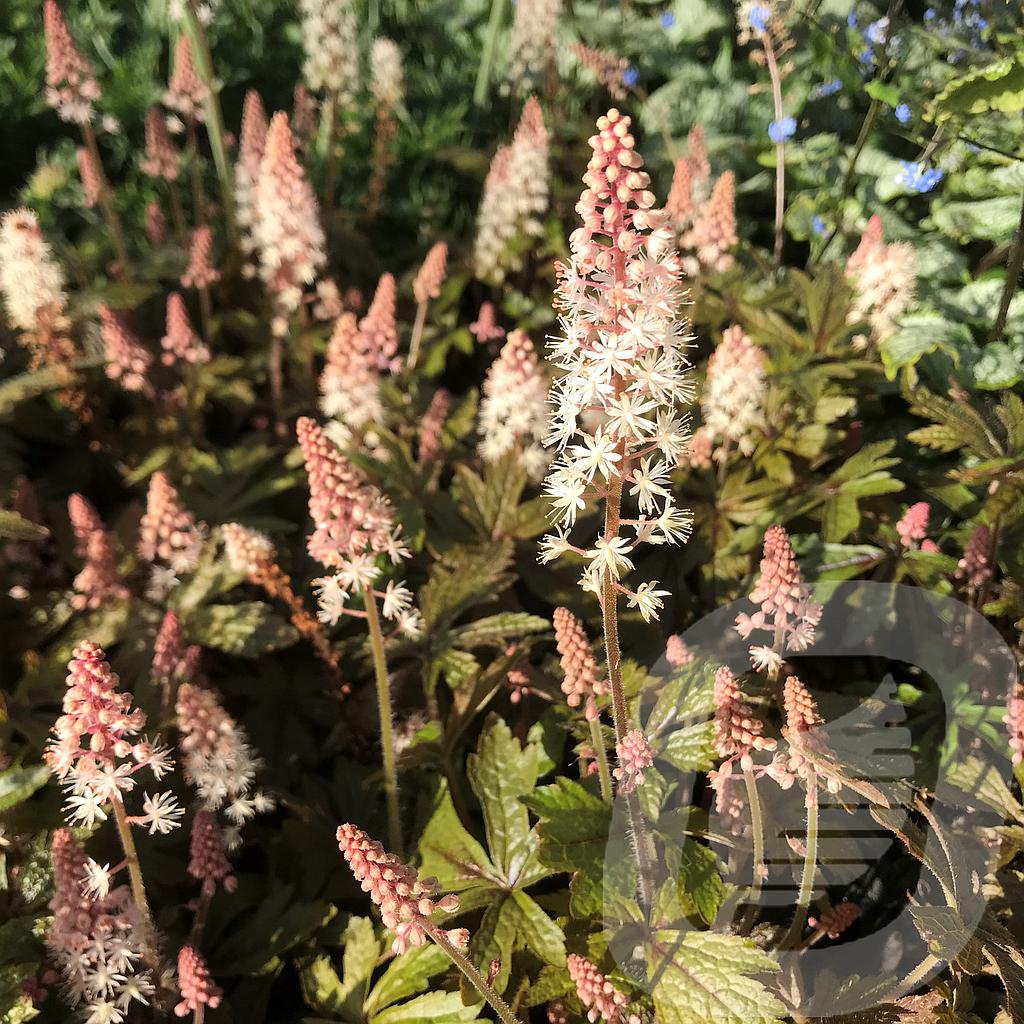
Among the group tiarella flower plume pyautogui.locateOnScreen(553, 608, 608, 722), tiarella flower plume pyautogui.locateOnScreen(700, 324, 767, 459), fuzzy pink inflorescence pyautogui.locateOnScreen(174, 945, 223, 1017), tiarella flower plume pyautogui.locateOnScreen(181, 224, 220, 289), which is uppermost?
tiarella flower plume pyautogui.locateOnScreen(181, 224, 220, 289)

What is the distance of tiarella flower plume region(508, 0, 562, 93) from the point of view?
16.7 feet

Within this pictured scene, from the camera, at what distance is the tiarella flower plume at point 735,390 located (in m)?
3.13

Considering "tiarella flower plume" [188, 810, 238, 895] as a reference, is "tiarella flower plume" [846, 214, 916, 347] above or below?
above

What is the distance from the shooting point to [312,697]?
313cm

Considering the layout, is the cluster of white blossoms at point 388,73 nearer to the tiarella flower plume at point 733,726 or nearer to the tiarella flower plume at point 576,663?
the tiarella flower plume at point 576,663

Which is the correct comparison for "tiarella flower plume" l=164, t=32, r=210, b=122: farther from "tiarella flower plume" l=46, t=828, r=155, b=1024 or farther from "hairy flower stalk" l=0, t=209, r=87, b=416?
"tiarella flower plume" l=46, t=828, r=155, b=1024

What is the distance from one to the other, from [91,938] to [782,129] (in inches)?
165

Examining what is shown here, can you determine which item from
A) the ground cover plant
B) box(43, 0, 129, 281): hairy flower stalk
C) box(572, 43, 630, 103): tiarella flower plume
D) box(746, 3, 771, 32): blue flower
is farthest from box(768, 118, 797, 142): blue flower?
box(43, 0, 129, 281): hairy flower stalk

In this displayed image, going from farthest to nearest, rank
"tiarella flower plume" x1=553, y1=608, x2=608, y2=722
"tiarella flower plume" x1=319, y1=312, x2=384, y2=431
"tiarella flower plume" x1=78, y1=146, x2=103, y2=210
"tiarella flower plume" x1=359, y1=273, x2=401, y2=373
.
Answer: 1. "tiarella flower plume" x1=78, y1=146, x2=103, y2=210
2. "tiarella flower plume" x1=359, y1=273, x2=401, y2=373
3. "tiarella flower plume" x1=319, y1=312, x2=384, y2=431
4. "tiarella flower plume" x1=553, y1=608, x2=608, y2=722

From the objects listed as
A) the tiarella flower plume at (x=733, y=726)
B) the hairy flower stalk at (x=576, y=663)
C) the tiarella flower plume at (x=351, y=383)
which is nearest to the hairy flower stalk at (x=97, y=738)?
the hairy flower stalk at (x=576, y=663)

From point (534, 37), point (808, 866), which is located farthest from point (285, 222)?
point (808, 866)

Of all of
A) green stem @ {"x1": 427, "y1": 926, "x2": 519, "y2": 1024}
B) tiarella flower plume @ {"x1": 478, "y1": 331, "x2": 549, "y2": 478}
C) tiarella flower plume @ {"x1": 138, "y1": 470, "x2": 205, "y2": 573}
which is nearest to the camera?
green stem @ {"x1": 427, "y1": 926, "x2": 519, "y2": 1024}

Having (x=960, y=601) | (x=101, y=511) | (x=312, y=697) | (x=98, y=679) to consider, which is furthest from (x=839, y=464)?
(x=101, y=511)

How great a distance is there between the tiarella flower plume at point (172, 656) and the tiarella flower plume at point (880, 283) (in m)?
2.68
